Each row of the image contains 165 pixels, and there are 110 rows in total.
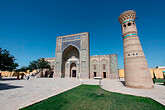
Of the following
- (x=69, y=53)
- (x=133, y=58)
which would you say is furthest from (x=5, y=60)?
(x=133, y=58)

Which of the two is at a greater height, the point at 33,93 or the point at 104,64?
the point at 104,64

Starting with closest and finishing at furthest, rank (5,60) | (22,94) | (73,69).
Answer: (22,94), (5,60), (73,69)

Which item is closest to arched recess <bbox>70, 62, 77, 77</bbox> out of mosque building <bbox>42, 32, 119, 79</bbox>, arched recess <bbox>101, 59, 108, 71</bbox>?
mosque building <bbox>42, 32, 119, 79</bbox>

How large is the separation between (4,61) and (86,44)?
1440 cm

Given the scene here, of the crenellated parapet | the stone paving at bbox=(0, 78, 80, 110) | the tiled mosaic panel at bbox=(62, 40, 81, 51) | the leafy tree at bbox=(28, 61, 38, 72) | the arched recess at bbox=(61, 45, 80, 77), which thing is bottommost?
the stone paving at bbox=(0, 78, 80, 110)

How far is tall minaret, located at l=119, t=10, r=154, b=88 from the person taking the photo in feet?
19.3

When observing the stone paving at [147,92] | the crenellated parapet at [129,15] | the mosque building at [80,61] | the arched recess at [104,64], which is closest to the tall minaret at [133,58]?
the crenellated parapet at [129,15]

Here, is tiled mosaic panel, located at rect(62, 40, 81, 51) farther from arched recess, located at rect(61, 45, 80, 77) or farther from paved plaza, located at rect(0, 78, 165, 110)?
paved plaza, located at rect(0, 78, 165, 110)

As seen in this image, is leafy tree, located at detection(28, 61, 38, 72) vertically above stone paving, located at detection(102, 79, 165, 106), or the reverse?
leafy tree, located at detection(28, 61, 38, 72)

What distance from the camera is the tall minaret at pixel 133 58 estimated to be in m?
5.89

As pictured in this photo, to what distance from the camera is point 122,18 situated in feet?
25.0

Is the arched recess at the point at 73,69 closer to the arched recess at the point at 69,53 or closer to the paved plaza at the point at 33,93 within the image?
the arched recess at the point at 69,53

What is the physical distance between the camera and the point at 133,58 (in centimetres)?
639

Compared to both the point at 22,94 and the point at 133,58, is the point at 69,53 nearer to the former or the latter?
the point at 133,58
